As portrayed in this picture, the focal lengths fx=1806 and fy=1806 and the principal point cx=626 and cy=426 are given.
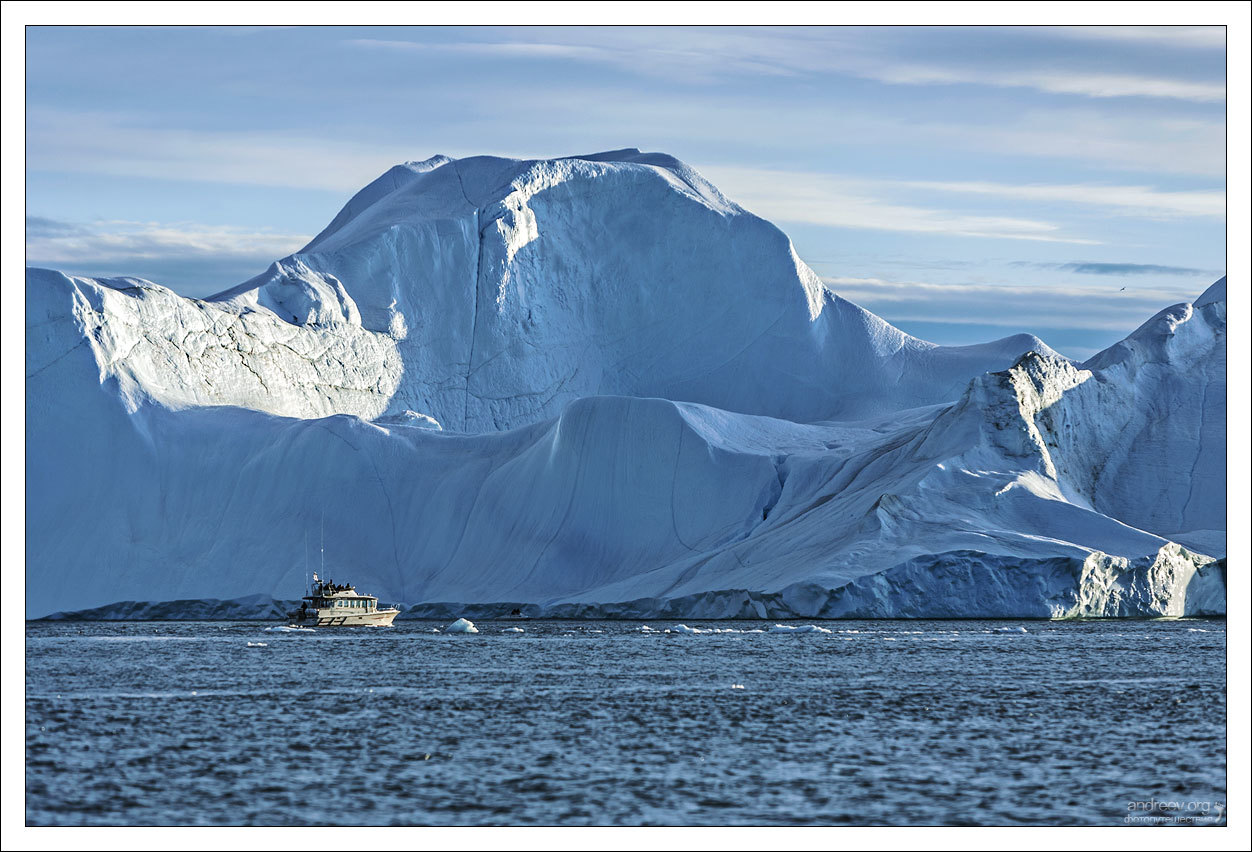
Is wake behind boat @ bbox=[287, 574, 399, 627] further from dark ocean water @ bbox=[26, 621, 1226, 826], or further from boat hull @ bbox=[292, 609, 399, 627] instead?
dark ocean water @ bbox=[26, 621, 1226, 826]

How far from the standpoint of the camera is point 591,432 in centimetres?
7938

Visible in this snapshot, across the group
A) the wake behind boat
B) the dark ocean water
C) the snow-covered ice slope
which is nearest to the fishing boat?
the wake behind boat

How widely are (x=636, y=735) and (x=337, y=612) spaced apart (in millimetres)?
40254

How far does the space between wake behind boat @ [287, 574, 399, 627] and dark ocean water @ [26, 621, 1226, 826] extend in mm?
17989

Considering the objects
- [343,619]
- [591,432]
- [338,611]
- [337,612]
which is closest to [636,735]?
[343,619]

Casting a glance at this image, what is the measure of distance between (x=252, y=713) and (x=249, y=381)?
58301 mm

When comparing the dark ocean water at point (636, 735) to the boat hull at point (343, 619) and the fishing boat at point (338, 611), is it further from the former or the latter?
the fishing boat at point (338, 611)

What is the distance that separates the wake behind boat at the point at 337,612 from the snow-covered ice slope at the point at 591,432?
6.15 meters

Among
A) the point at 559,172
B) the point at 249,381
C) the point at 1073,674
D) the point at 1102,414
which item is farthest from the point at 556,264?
the point at 1073,674

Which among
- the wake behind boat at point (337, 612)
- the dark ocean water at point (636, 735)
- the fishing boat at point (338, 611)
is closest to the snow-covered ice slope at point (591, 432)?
the fishing boat at point (338, 611)

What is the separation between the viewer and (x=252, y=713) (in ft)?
104

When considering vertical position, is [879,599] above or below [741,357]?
below

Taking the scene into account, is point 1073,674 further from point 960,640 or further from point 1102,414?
point 1102,414

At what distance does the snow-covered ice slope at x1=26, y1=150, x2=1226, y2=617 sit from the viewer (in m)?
64.2
